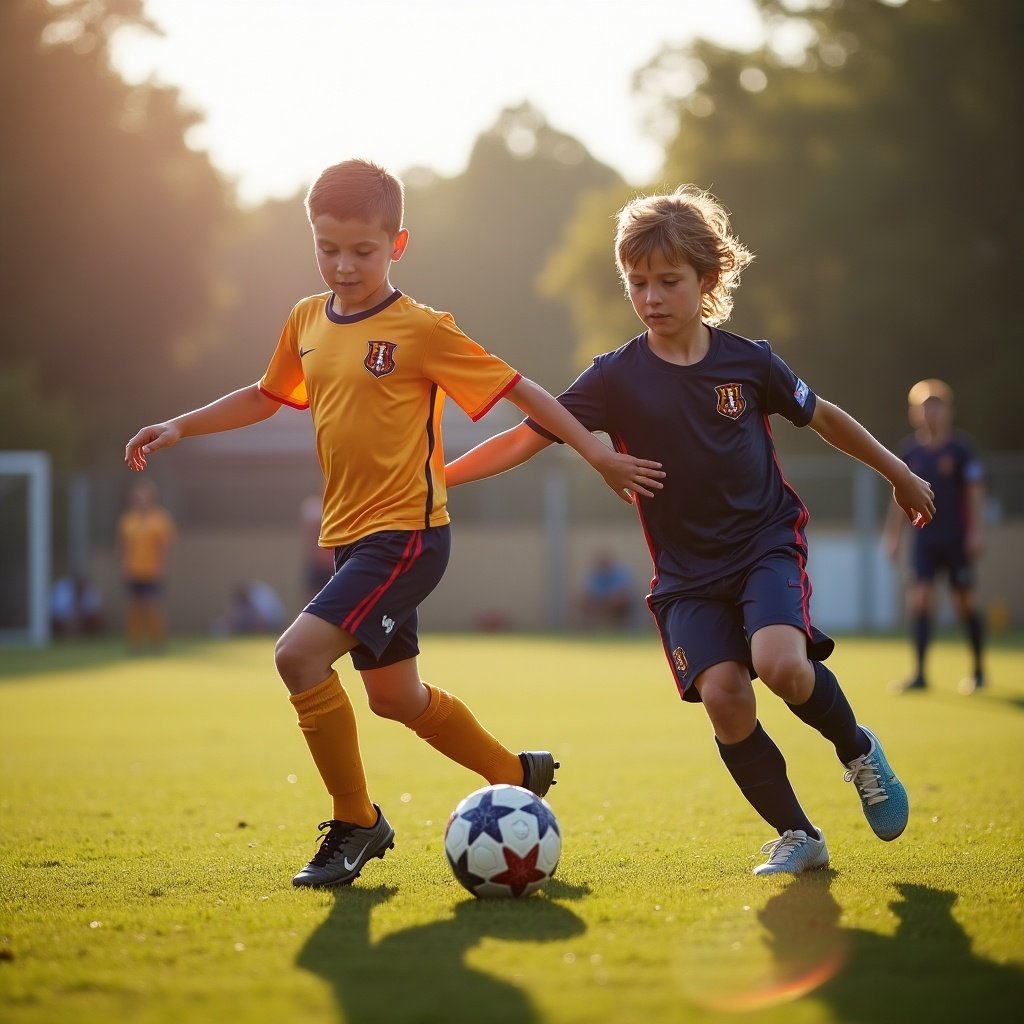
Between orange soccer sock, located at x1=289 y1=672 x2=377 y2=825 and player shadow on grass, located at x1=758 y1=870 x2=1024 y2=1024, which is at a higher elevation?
orange soccer sock, located at x1=289 y1=672 x2=377 y2=825

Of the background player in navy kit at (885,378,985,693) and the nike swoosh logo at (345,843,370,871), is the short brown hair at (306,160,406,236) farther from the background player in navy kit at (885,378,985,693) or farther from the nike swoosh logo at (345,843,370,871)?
the background player in navy kit at (885,378,985,693)

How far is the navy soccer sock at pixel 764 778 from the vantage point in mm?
4641

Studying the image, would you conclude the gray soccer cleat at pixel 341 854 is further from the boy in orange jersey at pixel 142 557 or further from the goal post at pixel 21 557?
the goal post at pixel 21 557

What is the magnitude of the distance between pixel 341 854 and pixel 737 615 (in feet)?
4.70

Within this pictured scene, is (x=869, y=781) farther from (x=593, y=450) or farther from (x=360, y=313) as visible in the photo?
(x=360, y=313)

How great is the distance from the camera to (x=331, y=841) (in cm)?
459

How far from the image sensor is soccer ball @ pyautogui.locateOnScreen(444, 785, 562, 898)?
419cm

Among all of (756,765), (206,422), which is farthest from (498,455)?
(756,765)

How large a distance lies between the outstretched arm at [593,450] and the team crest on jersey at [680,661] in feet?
1.62

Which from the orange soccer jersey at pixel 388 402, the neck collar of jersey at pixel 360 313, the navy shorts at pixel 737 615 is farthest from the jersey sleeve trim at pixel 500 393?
the navy shorts at pixel 737 615

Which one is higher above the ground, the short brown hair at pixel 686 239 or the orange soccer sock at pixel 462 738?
the short brown hair at pixel 686 239

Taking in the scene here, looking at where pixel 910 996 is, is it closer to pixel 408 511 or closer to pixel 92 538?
pixel 408 511

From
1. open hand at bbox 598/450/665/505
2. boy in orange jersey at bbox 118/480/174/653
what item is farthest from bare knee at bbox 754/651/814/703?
boy in orange jersey at bbox 118/480/174/653

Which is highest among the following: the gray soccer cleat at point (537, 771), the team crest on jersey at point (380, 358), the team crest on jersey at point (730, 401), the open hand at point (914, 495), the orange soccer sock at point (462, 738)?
the team crest on jersey at point (380, 358)
